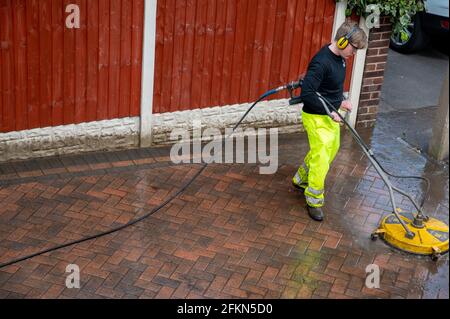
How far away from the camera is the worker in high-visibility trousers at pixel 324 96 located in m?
7.40

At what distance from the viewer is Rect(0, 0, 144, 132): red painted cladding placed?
7918 mm

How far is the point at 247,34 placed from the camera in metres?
8.98

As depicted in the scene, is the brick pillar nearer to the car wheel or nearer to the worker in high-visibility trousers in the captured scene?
the worker in high-visibility trousers

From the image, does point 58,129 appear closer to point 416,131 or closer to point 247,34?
point 247,34

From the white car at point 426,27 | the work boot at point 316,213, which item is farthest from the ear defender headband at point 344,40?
the white car at point 426,27

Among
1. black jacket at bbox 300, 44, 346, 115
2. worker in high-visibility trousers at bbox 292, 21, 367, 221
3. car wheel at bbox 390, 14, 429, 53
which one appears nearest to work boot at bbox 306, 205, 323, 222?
worker in high-visibility trousers at bbox 292, 21, 367, 221

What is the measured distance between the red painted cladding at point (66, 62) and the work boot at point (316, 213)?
2267mm

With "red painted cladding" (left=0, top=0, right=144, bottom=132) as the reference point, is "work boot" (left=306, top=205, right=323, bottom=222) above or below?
below

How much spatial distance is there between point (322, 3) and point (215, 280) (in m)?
3.84

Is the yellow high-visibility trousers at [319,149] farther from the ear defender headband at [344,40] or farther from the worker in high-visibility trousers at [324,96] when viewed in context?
the ear defender headband at [344,40]

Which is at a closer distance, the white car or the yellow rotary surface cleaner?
the yellow rotary surface cleaner

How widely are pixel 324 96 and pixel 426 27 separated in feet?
18.2

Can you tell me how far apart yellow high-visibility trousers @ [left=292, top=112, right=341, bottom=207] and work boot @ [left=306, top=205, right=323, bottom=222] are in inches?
1.5

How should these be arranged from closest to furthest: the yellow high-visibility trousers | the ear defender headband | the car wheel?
1. the ear defender headband
2. the yellow high-visibility trousers
3. the car wheel
